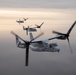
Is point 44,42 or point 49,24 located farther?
point 49,24

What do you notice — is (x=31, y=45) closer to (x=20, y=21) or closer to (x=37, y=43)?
(x=37, y=43)

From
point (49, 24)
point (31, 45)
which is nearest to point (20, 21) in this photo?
point (49, 24)

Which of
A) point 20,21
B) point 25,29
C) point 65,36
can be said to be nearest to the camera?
point 65,36

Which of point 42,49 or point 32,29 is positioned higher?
point 32,29

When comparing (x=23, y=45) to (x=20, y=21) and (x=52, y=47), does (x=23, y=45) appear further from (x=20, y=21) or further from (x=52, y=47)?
(x=20, y=21)

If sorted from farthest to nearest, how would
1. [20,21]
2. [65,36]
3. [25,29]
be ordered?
[20,21], [25,29], [65,36]

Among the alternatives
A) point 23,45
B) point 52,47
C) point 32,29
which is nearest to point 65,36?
point 52,47

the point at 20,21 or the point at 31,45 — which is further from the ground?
the point at 20,21

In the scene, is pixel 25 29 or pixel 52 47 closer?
pixel 52 47
